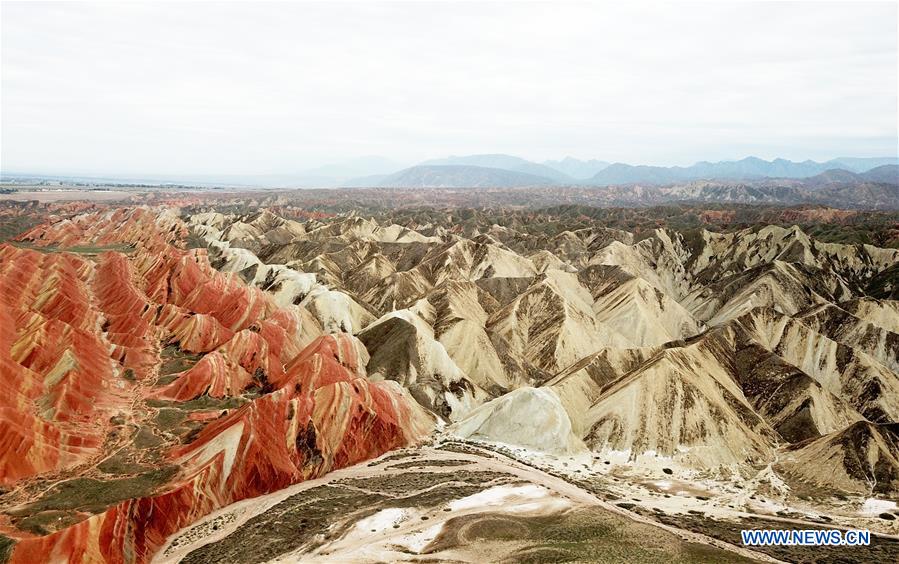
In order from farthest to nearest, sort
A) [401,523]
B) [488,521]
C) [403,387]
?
[403,387], [401,523], [488,521]

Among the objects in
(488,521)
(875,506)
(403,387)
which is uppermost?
(488,521)

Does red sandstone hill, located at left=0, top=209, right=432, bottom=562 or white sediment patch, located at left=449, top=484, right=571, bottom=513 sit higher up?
red sandstone hill, located at left=0, top=209, right=432, bottom=562

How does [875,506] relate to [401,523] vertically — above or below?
below

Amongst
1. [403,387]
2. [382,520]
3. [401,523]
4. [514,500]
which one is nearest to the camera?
[401,523]

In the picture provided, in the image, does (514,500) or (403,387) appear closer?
(514,500)

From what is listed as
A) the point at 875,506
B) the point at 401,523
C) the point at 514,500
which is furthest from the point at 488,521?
the point at 875,506

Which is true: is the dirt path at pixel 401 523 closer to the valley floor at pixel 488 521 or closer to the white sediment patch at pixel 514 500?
the valley floor at pixel 488 521

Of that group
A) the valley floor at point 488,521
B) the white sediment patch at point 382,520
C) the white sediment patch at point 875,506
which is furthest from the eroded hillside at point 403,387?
the white sediment patch at point 382,520

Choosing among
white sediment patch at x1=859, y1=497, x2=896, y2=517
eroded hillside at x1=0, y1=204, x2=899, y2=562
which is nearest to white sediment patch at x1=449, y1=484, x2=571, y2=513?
eroded hillside at x1=0, y1=204, x2=899, y2=562

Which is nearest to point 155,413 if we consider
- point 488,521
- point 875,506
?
point 488,521

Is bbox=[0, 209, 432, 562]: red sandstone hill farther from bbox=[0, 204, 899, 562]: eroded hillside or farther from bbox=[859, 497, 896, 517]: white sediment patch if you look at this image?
bbox=[859, 497, 896, 517]: white sediment patch

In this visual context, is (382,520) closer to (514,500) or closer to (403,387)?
(514,500)
